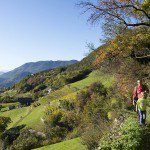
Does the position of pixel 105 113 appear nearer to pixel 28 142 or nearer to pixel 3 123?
pixel 28 142

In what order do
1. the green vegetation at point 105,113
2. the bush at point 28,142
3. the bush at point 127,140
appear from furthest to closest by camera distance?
the bush at point 28,142, the green vegetation at point 105,113, the bush at point 127,140

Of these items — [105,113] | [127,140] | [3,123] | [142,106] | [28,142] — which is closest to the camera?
[127,140]

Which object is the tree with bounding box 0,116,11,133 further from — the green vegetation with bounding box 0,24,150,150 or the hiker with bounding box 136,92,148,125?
the hiker with bounding box 136,92,148,125

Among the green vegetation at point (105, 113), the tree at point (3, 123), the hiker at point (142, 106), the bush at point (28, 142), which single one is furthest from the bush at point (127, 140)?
the tree at point (3, 123)

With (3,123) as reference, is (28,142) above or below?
below

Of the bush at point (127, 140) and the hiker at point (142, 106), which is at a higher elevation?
the hiker at point (142, 106)

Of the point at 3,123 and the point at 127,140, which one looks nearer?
the point at 127,140

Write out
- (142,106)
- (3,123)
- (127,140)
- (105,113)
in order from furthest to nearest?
(3,123), (105,113), (142,106), (127,140)

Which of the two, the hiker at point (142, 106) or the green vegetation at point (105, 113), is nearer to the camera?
the green vegetation at point (105, 113)

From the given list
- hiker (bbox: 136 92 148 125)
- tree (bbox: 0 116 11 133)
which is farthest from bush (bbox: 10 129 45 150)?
hiker (bbox: 136 92 148 125)

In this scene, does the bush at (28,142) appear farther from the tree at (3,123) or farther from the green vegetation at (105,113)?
the tree at (3,123)

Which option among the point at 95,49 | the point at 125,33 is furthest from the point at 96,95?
the point at 125,33

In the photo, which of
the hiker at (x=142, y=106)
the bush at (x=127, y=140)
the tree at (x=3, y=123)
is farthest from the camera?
the tree at (x=3, y=123)

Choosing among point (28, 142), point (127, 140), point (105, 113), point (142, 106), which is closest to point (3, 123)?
point (28, 142)
